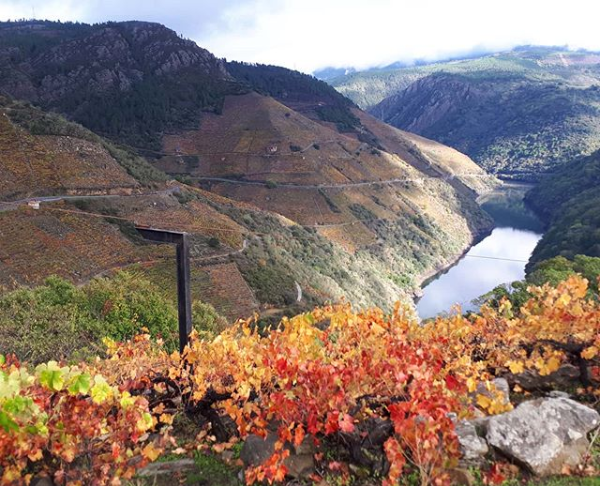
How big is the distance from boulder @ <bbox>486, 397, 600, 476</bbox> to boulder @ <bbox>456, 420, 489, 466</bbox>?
0.14 meters

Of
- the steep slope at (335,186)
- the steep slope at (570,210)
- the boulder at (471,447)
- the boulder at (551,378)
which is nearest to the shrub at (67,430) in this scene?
the boulder at (471,447)

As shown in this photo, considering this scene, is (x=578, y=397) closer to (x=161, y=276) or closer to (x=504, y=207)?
(x=161, y=276)

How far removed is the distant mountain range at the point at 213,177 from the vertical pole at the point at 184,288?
20.8 m

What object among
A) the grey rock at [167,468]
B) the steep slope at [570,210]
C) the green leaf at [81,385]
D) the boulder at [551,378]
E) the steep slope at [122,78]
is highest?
the steep slope at [122,78]

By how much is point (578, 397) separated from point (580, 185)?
111 metres

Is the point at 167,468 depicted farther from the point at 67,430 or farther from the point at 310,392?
the point at 310,392

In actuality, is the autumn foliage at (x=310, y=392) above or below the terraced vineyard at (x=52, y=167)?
below

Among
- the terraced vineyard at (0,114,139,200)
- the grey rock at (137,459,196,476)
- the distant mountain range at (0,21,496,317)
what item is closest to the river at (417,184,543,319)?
the distant mountain range at (0,21,496,317)

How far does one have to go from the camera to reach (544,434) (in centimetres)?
588

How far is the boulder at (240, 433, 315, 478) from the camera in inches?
234

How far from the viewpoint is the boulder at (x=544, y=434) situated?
5676 mm

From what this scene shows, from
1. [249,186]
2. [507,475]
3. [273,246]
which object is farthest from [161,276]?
[249,186]

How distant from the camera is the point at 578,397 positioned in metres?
7.62

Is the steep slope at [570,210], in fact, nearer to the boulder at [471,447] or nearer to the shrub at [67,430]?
the boulder at [471,447]
